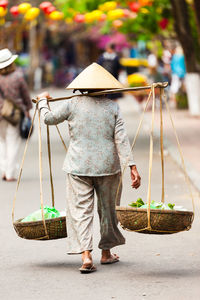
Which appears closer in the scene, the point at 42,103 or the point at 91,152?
the point at 91,152

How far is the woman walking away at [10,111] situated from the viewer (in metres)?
12.1

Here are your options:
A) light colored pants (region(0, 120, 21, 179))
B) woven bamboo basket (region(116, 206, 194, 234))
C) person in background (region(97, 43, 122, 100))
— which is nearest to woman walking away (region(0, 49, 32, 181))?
light colored pants (region(0, 120, 21, 179))

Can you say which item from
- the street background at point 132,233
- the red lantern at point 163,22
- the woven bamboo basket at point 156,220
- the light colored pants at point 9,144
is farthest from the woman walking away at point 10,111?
the red lantern at point 163,22

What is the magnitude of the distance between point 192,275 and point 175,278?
0.53 ft

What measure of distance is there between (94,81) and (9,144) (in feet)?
18.9

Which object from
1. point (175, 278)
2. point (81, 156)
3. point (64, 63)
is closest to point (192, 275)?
point (175, 278)

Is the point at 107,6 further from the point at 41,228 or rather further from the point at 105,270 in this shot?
the point at 105,270

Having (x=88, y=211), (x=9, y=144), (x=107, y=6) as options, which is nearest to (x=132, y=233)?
(x=88, y=211)

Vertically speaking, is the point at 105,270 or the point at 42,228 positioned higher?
the point at 42,228

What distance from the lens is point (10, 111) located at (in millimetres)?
12117

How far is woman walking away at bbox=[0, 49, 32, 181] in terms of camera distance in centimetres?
1205

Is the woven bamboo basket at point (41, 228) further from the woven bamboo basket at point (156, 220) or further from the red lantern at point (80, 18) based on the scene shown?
the red lantern at point (80, 18)

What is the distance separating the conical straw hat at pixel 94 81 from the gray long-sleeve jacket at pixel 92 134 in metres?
0.11

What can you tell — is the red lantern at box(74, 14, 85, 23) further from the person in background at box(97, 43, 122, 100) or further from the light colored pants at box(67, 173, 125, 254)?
the light colored pants at box(67, 173, 125, 254)
